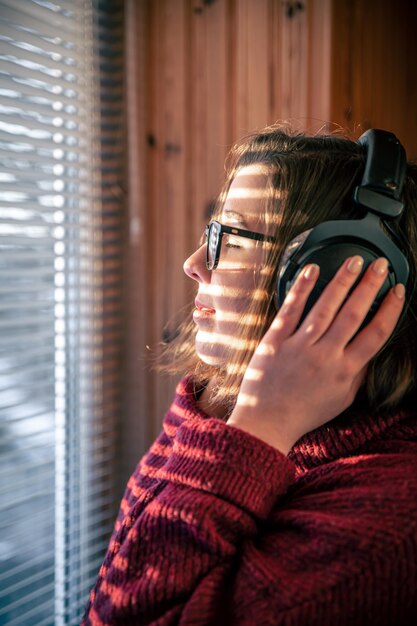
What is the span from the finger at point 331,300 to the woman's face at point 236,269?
0.13 m

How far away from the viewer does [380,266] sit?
2.28 feet

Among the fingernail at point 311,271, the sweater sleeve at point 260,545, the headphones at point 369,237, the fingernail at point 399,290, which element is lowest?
the sweater sleeve at point 260,545

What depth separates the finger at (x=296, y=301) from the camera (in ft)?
2.32

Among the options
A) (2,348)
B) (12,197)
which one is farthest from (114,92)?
(2,348)

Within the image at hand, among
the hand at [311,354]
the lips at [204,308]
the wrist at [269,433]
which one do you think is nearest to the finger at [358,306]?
the hand at [311,354]

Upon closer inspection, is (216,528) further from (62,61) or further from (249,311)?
(62,61)

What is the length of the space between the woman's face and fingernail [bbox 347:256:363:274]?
166 mm

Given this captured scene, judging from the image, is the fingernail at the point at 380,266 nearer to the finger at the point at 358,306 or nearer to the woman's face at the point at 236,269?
the finger at the point at 358,306

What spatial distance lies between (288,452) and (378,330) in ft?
0.69

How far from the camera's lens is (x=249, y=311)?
2.78 feet

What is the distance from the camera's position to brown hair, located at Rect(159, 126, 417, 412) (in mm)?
795

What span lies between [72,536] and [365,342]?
41.1 inches

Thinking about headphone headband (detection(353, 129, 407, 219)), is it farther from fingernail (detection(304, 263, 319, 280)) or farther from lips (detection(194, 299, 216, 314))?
lips (detection(194, 299, 216, 314))

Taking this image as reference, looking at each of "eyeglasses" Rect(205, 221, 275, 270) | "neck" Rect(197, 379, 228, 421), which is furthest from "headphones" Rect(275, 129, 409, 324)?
"neck" Rect(197, 379, 228, 421)
